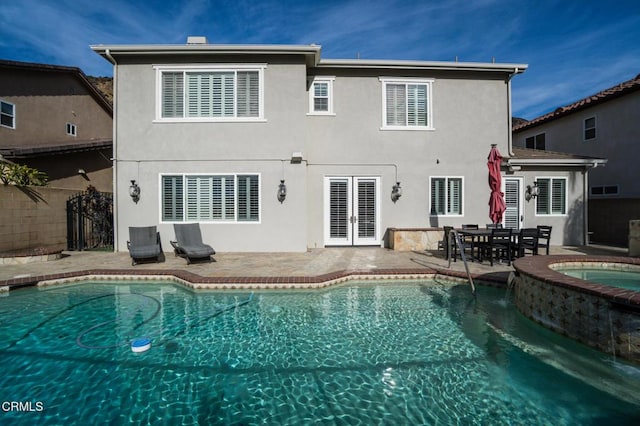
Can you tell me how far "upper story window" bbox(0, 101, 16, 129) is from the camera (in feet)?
49.6

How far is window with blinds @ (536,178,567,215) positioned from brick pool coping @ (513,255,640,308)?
5117 mm

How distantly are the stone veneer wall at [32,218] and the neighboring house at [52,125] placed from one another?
3.25 meters

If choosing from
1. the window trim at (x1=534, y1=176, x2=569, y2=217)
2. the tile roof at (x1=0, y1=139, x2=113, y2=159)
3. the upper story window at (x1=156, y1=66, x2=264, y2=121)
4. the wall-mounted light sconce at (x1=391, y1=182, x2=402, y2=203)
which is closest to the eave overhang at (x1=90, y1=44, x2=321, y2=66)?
the upper story window at (x1=156, y1=66, x2=264, y2=121)

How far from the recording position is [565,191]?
13531 mm

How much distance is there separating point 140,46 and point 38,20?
6460 millimetres

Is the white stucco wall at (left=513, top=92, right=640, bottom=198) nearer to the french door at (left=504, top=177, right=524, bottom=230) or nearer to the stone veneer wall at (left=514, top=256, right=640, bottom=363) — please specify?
the french door at (left=504, top=177, right=524, bottom=230)

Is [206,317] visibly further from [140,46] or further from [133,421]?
[140,46]

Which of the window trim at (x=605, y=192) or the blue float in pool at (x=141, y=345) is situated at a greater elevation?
the window trim at (x=605, y=192)

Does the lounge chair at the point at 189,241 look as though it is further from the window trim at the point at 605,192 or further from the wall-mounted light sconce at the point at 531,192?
the window trim at the point at 605,192

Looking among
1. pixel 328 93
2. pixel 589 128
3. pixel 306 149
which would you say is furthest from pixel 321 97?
pixel 589 128

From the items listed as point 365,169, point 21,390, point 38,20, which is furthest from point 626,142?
point 38,20

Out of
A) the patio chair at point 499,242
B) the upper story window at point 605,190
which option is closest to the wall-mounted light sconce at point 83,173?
the patio chair at point 499,242

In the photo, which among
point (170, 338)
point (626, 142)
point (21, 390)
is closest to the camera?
point (21, 390)

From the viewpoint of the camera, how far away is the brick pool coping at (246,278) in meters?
7.71
